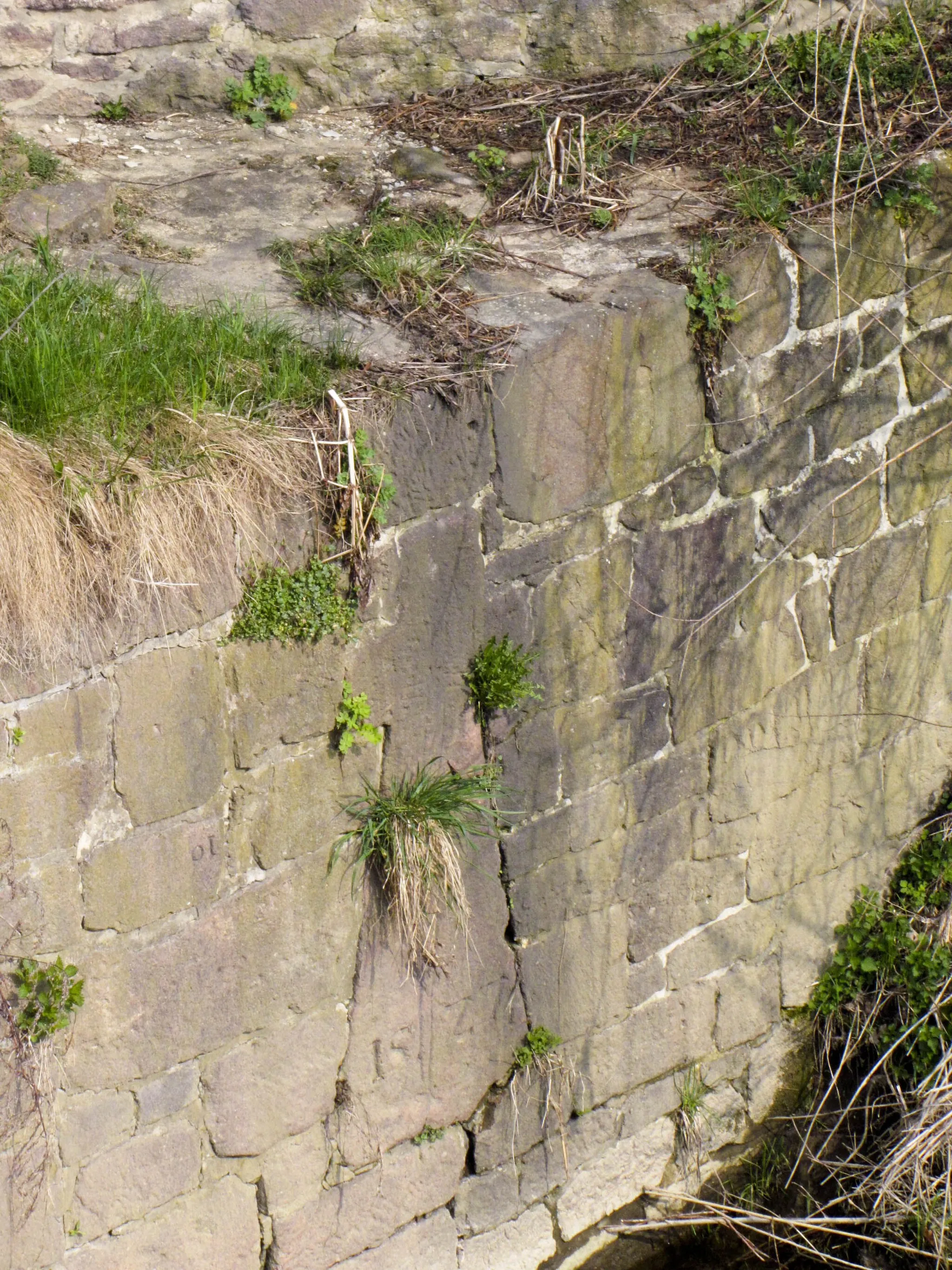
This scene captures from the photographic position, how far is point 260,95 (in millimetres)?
4570

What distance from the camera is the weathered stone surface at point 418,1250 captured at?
3537 millimetres

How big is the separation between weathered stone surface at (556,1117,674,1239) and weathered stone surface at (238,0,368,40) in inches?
146

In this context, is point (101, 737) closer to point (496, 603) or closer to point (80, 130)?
point (496, 603)

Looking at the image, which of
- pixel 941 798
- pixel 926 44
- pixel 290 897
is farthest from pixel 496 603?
pixel 926 44

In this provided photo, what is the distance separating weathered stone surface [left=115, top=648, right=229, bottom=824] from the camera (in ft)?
8.99

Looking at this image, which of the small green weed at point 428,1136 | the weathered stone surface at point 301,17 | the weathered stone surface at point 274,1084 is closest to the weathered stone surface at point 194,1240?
the weathered stone surface at point 274,1084

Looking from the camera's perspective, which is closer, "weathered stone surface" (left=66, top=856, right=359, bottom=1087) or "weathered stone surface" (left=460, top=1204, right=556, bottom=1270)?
"weathered stone surface" (left=66, top=856, right=359, bottom=1087)

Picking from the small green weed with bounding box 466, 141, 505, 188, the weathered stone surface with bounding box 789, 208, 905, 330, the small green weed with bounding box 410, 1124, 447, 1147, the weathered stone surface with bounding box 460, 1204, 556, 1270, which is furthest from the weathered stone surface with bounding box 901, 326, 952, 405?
the weathered stone surface with bounding box 460, 1204, 556, 1270

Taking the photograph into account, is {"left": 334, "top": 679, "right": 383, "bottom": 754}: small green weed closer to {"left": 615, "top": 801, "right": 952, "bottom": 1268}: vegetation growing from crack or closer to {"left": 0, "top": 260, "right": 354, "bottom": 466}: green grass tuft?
{"left": 0, "top": 260, "right": 354, "bottom": 466}: green grass tuft

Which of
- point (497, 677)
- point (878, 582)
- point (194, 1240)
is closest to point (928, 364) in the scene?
point (878, 582)

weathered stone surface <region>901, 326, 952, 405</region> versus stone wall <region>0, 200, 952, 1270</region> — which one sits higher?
weathered stone surface <region>901, 326, 952, 405</region>

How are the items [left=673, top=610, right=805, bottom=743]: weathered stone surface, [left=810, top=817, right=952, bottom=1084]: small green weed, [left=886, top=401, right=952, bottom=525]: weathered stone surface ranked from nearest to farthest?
1. [left=673, top=610, right=805, bottom=743]: weathered stone surface
2. [left=886, top=401, right=952, bottom=525]: weathered stone surface
3. [left=810, top=817, right=952, bottom=1084]: small green weed

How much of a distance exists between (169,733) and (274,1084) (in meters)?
0.97

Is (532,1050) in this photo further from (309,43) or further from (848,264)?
(309,43)
